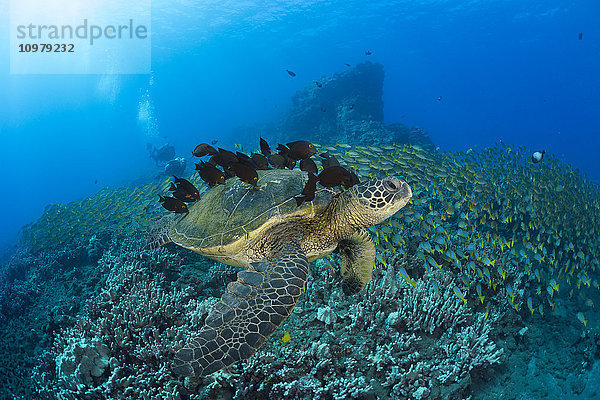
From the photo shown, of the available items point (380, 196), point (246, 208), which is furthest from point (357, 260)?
point (246, 208)

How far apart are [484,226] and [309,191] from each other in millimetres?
5886

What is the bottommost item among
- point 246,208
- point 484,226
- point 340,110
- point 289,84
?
point 289,84

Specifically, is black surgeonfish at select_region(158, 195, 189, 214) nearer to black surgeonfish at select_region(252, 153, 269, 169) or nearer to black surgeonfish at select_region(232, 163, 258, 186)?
black surgeonfish at select_region(252, 153, 269, 169)

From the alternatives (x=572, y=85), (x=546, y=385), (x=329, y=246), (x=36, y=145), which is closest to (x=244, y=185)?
(x=329, y=246)

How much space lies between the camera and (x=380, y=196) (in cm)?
287

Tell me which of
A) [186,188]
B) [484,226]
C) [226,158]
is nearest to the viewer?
[226,158]

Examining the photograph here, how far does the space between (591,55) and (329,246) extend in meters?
105

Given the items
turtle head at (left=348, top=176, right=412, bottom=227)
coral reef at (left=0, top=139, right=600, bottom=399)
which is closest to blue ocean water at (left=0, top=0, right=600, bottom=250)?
coral reef at (left=0, top=139, right=600, bottom=399)

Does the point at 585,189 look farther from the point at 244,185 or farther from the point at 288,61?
the point at 288,61

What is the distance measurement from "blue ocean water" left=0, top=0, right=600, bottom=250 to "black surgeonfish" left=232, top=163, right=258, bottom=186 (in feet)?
91.0

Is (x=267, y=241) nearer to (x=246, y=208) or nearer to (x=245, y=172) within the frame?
(x=246, y=208)

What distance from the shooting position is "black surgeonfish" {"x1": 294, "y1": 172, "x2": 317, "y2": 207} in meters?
3.14

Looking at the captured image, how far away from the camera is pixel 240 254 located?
3.51 m

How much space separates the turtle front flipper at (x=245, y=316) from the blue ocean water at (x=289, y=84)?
28593 millimetres
